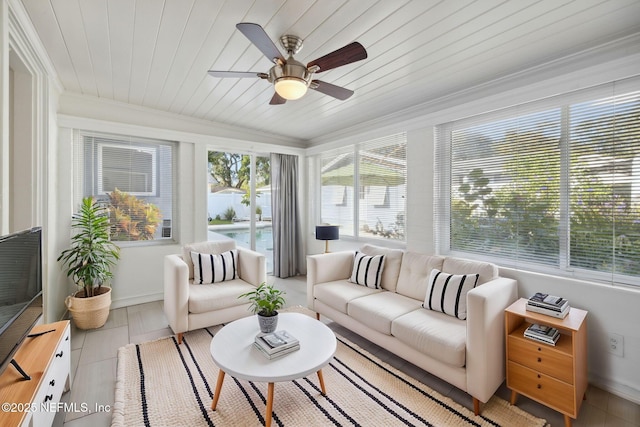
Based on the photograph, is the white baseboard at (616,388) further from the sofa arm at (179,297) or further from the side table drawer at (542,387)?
the sofa arm at (179,297)

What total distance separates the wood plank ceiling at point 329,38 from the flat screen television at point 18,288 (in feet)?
4.78

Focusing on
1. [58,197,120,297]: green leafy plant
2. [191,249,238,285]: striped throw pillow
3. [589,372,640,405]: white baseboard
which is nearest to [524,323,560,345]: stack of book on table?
[589,372,640,405]: white baseboard

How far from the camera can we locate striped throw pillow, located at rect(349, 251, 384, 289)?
3068mm

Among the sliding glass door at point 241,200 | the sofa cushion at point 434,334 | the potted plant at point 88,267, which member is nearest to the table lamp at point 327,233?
the sliding glass door at point 241,200

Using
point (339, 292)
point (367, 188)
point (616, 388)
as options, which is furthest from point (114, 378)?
point (616, 388)

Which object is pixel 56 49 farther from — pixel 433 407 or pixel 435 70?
pixel 433 407

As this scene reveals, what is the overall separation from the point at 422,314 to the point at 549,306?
2.79 feet

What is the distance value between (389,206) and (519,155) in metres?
1.59

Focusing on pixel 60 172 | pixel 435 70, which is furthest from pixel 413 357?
pixel 60 172

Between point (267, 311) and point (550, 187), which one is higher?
point (550, 187)

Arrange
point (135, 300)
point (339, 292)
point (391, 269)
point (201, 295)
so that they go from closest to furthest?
point (201, 295)
point (339, 292)
point (391, 269)
point (135, 300)

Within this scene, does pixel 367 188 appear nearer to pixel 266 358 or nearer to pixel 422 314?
pixel 422 314

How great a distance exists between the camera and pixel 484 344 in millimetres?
1823

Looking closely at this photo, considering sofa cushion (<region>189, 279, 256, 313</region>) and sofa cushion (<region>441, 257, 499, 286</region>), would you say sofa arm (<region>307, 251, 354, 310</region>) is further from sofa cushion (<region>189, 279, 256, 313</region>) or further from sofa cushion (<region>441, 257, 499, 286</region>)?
sofa cushion (<region>441, 257, 499, 286</region>)
